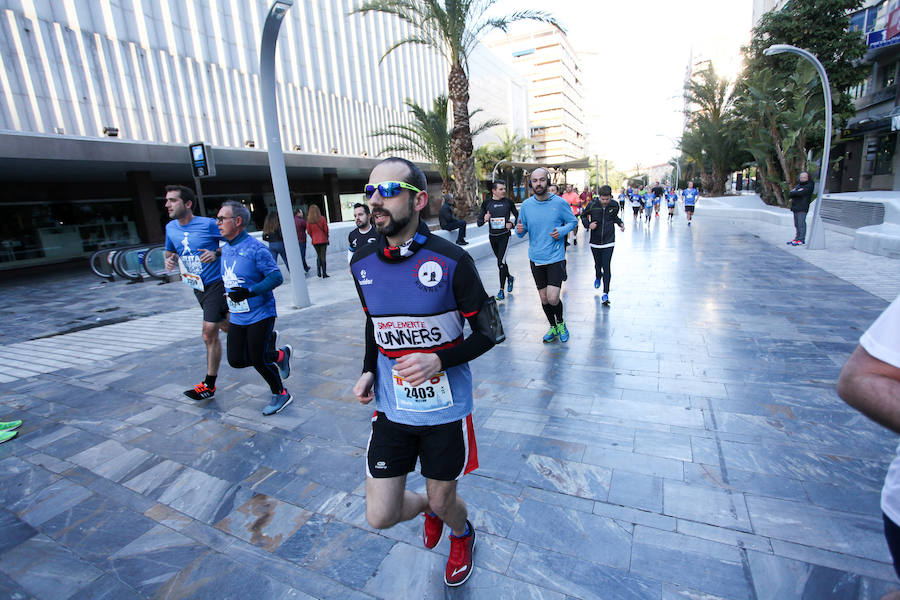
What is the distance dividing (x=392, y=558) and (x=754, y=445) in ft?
8.49

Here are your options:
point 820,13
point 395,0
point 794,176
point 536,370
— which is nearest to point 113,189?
point 395,0

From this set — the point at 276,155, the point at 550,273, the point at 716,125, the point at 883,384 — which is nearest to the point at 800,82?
the point at 716,125

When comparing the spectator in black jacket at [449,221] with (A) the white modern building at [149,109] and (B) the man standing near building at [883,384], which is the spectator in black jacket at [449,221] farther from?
(A) the white modern building at [149,109]

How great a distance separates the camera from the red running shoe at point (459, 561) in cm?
221

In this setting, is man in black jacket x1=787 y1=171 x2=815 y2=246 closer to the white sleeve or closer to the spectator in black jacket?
the spectator in black jacket

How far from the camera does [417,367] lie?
1.81 meters

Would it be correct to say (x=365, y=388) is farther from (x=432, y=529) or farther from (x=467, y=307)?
(x=432, y=529)

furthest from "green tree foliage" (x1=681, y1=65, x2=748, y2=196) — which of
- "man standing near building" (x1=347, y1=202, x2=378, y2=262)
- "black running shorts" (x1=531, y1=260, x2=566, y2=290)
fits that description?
"man standing near building" (x1=347, y1=202, x2=378, y2=262)

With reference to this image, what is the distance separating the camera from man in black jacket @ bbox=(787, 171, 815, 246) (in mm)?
11758

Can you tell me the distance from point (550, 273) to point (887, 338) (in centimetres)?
431

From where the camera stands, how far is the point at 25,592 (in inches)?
93.1

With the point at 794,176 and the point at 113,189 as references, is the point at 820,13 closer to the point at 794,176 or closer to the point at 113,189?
the point at 794,176

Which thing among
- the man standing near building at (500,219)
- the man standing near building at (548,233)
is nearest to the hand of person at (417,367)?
the man standing near building at (548,233)

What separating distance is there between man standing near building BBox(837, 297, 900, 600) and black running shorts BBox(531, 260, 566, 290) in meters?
4.24
